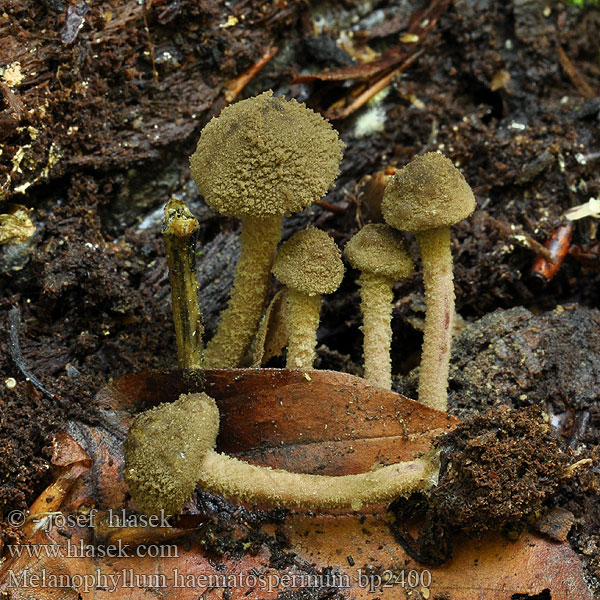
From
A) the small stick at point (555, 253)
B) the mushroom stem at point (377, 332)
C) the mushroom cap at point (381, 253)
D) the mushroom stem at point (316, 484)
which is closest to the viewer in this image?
the mushroom stem at point (316, 484)

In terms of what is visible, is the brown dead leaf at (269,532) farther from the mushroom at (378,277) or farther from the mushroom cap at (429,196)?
the mushroom cap at (429,196)

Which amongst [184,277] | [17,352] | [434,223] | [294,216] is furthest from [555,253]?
[17,352]

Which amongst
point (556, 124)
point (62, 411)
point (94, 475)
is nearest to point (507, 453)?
point (94, 475)

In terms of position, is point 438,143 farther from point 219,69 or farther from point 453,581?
point 453,581

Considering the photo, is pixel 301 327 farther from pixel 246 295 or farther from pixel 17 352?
pixel 17 352

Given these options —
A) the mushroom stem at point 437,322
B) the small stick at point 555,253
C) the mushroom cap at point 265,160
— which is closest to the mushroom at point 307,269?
the mushroom cap at point 265,160

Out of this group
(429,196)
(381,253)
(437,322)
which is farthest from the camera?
(437,322)

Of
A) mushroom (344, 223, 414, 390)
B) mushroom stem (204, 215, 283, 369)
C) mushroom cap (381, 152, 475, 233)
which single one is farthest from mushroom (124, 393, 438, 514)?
mushroom cap (381, 152, 475, 233)
